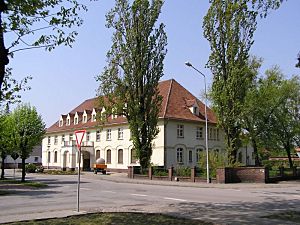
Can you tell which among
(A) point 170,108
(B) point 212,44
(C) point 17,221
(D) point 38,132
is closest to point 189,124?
(A) point 170,108

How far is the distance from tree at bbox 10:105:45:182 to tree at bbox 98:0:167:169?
9091mm

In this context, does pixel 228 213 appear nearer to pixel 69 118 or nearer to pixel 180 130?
pixel 180 130

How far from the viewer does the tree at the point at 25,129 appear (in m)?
31.4

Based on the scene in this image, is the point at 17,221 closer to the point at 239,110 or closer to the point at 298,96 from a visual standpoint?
the point at 239,110

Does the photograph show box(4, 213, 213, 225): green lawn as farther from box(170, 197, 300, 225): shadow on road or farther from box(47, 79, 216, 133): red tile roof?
box(47, 79, 216, 133): red tile roof

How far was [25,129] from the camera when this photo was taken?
31.9m

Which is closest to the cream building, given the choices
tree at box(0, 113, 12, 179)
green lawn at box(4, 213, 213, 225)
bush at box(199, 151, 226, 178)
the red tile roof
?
the red tile roof

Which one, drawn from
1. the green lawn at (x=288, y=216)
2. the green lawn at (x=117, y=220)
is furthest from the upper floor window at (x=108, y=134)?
the green lawn at (x=288, y=216)

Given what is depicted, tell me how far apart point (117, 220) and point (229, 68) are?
2696cm

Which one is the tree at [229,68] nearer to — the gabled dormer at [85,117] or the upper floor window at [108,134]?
the upper floor window at [108,134]

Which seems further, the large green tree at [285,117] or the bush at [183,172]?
the large green tree at [285,117]

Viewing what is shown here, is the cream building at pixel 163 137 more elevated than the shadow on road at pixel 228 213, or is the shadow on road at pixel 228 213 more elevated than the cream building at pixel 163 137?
the cream building at pixel 163 137

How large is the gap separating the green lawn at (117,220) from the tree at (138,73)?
27.1 metres

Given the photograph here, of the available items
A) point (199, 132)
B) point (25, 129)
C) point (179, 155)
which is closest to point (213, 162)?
point (179, 155)
